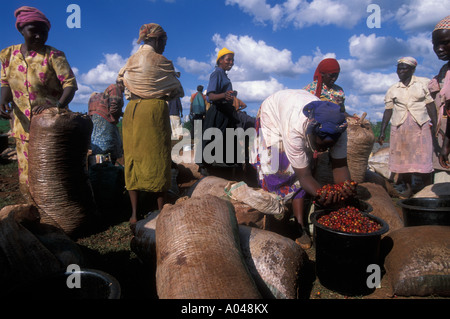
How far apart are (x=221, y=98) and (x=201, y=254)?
3.44 m

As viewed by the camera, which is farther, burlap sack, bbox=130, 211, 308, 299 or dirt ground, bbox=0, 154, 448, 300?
dirt ground, bbox=0, 154, 448, 300

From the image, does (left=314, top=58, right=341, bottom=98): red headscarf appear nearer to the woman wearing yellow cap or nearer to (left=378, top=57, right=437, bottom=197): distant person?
the woman wearing yellow cap

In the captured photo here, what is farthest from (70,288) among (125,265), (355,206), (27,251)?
(355,206)

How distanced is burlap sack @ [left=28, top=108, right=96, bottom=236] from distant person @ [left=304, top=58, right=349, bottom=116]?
3073 millimetres

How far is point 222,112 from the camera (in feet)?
16.8

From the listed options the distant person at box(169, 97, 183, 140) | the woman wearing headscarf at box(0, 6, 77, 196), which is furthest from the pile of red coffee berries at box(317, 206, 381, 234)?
the distant person at box(169, 97, 183, 140)

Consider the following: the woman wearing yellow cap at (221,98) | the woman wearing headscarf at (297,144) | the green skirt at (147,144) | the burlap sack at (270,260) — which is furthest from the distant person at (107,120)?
the burlap sack at (270,260)

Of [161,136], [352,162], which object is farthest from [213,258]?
[352,162]

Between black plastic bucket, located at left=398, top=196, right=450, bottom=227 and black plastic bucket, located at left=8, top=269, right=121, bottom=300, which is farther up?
black plastic bucket, located at left=398, top=196, right=450, bottom=227

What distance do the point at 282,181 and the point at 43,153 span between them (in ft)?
8.33

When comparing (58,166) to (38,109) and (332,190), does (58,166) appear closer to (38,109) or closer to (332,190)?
(38,109)

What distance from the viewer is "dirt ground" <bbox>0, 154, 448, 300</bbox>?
94.9 inches

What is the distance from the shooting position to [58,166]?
3.19m
